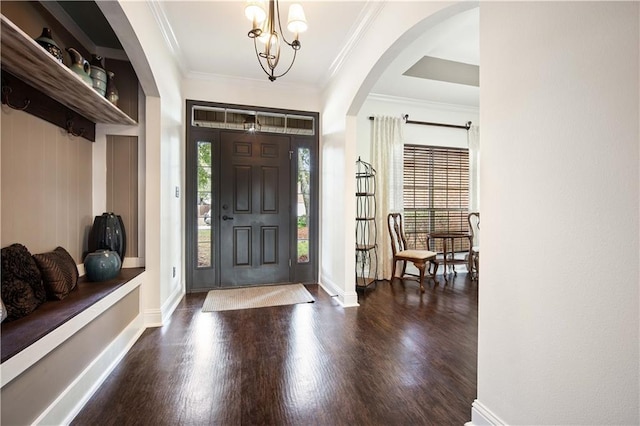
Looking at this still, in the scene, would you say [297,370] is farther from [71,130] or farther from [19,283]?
[71,130]

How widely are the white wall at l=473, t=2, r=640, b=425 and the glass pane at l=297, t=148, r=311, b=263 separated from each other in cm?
283

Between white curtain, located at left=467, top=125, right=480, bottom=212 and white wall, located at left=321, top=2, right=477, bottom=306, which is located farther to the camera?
white curtain, located at left=467, top=125, right=480, bottom=212

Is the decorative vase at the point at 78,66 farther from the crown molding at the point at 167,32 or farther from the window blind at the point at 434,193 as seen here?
the window blind at the point at 434,193

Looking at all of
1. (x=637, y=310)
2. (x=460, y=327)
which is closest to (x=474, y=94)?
(x=460, y=327)

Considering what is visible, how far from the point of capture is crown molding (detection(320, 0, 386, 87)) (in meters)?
2.35

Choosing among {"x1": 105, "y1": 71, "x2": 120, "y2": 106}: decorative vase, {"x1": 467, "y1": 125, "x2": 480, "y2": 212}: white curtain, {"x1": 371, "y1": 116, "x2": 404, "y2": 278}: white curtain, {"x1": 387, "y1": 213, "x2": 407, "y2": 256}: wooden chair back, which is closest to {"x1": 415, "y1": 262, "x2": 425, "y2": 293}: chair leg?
{"x1": 387, "y1": 213, "x2": 407, "y2": 256}: wooden chair back

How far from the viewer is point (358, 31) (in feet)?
8.79

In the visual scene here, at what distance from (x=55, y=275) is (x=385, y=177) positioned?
12.5ft

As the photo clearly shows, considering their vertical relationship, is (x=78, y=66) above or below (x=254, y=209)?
above

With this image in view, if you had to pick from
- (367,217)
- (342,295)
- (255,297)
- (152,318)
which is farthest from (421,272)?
(152,318)

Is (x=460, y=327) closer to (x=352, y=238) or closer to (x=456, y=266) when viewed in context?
(x=352, y=238)

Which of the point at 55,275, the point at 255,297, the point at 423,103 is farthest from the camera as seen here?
→ the point at 423,103

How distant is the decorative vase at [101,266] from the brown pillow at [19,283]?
49 cm

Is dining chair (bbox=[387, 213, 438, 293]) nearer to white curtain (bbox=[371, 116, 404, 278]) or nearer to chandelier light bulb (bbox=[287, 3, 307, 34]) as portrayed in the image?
white curtain (bbox=[371, 116, 404, 278])
